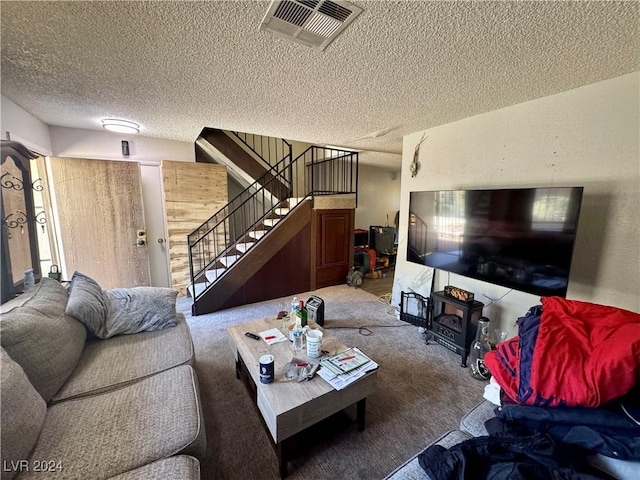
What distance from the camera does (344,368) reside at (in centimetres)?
163

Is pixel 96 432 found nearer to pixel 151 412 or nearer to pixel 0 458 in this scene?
pixel 151 412

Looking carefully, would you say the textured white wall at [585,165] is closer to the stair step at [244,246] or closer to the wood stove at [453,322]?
the wood stove at [453,322]

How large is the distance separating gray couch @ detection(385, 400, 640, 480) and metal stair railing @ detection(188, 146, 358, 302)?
10.4 feet

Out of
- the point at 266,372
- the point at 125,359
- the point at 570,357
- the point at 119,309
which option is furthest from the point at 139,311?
the point at 570,357

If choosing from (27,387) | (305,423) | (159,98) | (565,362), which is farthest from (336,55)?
(27,387)

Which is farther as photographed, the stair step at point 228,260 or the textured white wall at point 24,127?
the stair step at point 228,260

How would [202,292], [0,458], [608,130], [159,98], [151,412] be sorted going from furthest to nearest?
[202,292]
[159,98]
[608,130]
[151,412]
[0,458]

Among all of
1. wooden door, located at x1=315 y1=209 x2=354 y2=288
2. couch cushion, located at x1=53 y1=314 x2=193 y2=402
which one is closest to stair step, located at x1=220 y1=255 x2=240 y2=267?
wooden door, located at x1=315 y1=209 x2=354 y2=288

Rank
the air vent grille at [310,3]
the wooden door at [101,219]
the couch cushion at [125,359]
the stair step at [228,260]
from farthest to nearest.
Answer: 1. the stair step at [228,260]
2. the wooden door at [101,219]
3. the couch cushion at [125,359]
4. the air vent grille at [310,3]

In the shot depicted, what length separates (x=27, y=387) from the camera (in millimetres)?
1118

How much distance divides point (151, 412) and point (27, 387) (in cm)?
51

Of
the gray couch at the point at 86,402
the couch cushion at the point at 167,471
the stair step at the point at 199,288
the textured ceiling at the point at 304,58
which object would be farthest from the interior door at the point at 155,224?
the couch cushion at the point at 167,471

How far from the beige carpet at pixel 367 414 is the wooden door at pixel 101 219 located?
1648mm

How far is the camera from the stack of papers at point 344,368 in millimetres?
1538
